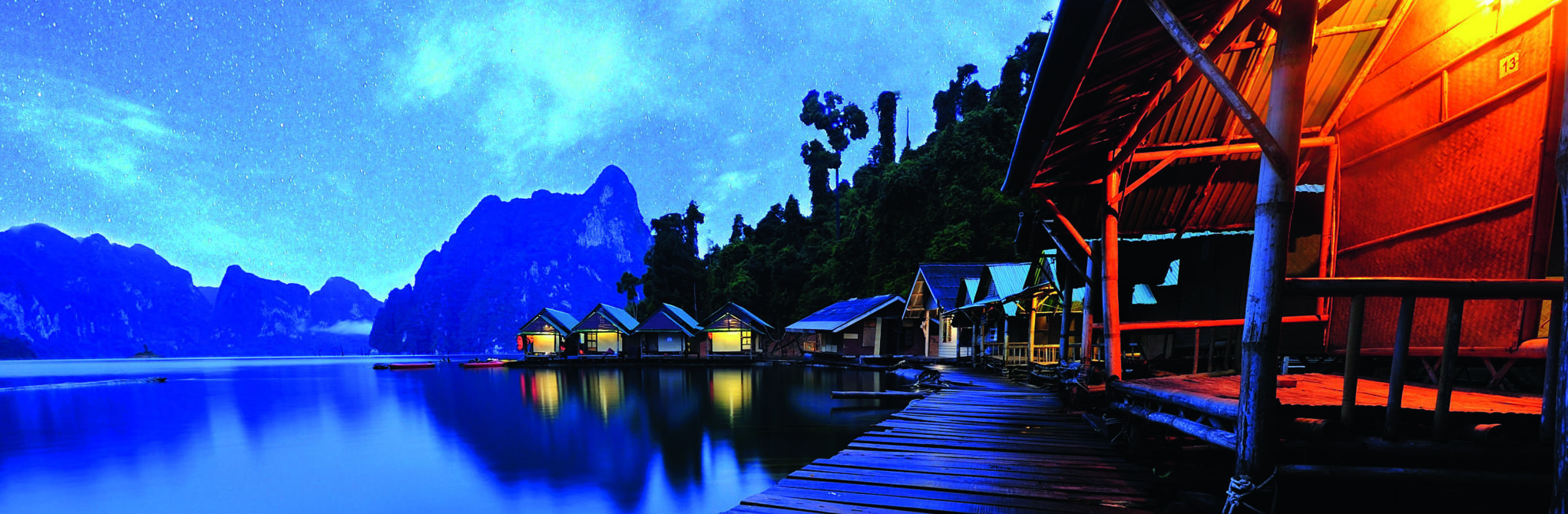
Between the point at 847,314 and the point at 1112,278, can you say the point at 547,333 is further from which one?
the point at 1112,278

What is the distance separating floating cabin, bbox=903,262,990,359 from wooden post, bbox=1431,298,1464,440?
921 inches

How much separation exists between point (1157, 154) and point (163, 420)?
28.1 m

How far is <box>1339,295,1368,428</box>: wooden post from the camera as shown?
2.89 metres

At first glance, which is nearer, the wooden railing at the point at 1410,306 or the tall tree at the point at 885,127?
the wooden railing at the point at 1410,306

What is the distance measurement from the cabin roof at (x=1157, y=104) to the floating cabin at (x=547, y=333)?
44.7 metres

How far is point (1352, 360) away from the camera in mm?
2900

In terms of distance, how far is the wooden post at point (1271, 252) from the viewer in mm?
2990

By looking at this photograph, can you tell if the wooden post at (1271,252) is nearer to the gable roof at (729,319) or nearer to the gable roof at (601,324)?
the gable roof at (729,319)

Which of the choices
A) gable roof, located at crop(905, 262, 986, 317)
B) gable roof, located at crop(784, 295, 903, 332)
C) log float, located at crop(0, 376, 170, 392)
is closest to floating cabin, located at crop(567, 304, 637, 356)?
gable roof, located at crop(784, 295, 903, 332)

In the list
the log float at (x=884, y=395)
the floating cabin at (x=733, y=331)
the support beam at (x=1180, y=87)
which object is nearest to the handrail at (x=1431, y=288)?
the support beam at (x=1180, y=87)

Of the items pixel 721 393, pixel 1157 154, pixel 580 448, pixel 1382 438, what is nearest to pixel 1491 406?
pixel 1382 438

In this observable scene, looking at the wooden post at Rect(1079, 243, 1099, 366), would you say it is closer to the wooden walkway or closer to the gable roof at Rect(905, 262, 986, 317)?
the wooden walkway

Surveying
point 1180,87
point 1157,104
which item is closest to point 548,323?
point 1157,104

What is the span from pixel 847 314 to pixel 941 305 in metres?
9.98
